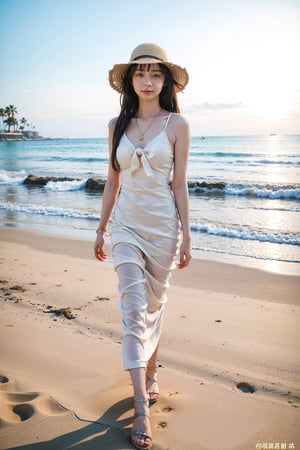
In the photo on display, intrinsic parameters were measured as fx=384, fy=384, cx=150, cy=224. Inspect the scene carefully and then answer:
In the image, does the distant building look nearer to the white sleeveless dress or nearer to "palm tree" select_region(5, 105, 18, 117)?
"palm tree" select_region(5, 105, 18, 117)

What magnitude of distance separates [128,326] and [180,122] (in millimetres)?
1359

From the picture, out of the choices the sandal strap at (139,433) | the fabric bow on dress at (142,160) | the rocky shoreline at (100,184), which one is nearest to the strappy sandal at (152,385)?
the sandal strap at (139,433)

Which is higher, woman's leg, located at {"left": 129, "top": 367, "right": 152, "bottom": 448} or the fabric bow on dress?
the fabric bow on dress

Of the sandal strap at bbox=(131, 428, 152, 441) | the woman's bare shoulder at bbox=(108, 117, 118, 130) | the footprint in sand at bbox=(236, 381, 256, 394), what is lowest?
the footprint in sand at bbox=(236, 381, 256, 394)

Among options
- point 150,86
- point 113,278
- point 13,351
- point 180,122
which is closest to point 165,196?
point 180,122

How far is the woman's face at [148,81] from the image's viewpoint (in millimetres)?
2562

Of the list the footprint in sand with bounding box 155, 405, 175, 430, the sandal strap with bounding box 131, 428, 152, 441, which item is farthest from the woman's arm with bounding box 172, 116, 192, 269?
the sandal strap with bounding box 131, 428, 152, 441

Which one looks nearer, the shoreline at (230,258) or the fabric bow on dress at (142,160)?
the fabric bow on dress at (142,160)

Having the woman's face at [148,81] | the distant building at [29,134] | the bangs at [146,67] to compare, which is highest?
the distant building at [29,134]

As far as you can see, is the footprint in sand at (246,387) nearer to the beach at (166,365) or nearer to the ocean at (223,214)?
the beach at (166,365)

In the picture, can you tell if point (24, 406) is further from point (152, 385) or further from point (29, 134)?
point (29, 134)

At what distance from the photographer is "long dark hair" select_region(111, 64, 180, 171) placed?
2.68 m

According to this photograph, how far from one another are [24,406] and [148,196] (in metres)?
1.59

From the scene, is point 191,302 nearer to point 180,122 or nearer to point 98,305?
point 98,305
